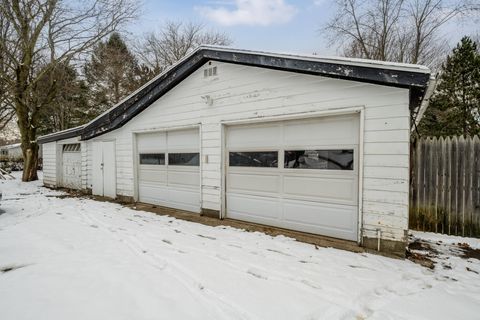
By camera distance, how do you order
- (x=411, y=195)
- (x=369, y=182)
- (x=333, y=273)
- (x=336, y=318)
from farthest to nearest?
(x=411, y=195) → (x=369, y=182) → (x=333, y=273) → (x=336, y=318)

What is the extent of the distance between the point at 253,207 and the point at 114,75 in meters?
18.1

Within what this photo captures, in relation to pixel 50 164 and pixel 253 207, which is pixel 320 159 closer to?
pixel 253 207

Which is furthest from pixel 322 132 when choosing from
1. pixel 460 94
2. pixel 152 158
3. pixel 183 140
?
pixel 460 94

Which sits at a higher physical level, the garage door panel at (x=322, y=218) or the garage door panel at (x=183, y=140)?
the garage door panel at (x=183, y=140)

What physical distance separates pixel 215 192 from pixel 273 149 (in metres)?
1.76

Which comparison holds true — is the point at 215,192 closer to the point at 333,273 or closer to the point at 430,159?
the point at 333,273

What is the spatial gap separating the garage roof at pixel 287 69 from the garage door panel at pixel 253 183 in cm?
217

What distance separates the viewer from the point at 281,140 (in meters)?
5.29

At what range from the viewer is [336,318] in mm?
2395

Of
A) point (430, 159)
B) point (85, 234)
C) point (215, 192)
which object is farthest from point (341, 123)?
point (85, 234)

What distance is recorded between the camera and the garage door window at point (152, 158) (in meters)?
7.63

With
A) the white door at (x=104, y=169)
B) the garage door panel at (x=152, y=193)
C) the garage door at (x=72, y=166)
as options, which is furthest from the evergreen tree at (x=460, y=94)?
the garage door at (x=72, y=166)

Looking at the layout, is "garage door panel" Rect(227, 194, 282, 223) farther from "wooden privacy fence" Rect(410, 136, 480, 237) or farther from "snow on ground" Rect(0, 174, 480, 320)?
"wooden privacy fence" Rect(410, 136, 480, 237)

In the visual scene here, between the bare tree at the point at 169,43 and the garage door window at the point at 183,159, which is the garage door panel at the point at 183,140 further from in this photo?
the bare tree at the point at 169,43
